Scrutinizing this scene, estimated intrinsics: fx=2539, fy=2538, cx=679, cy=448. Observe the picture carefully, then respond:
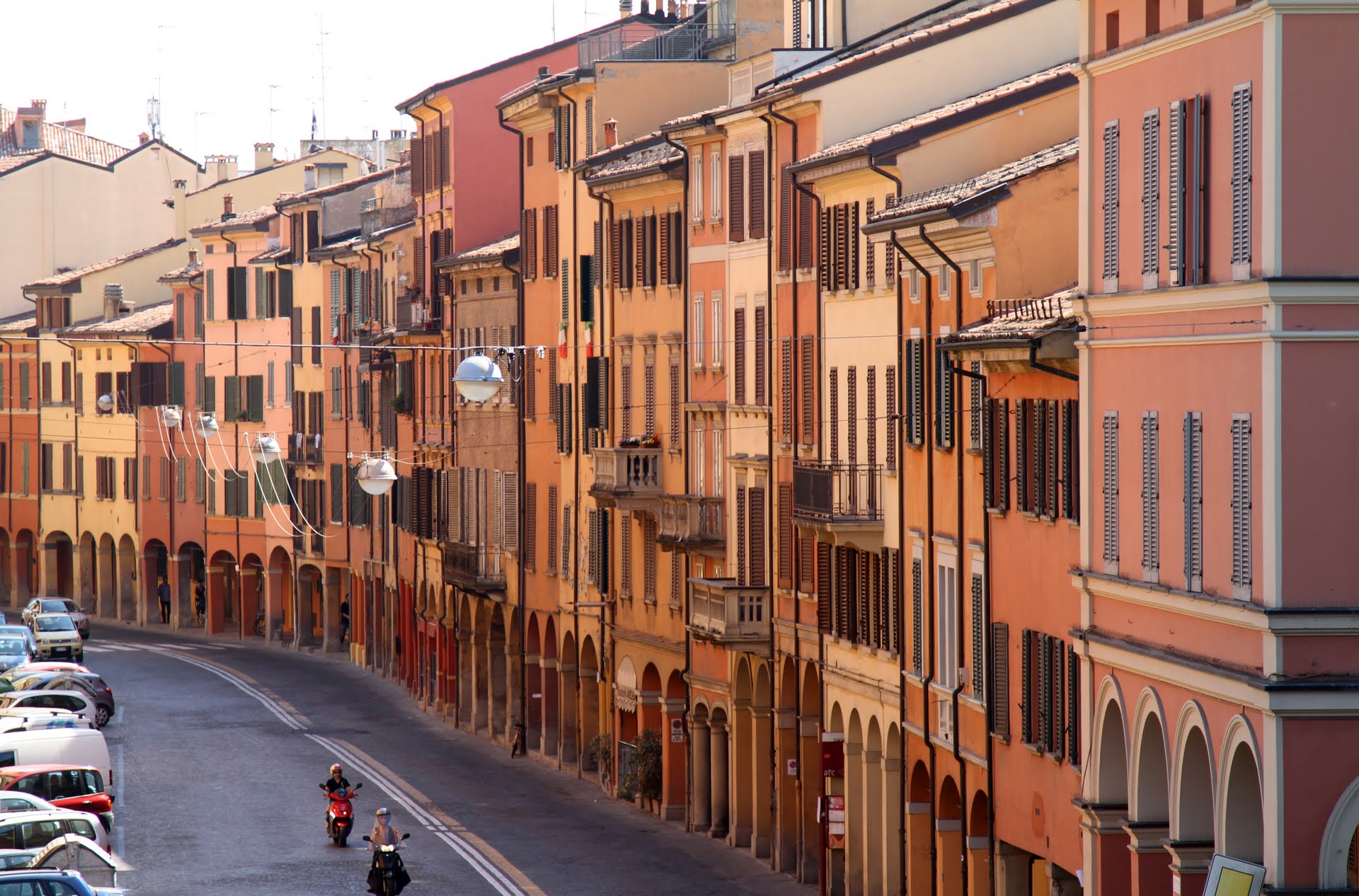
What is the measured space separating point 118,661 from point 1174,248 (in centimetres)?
6347

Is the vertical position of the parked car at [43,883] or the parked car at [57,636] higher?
the parked car at [43,883]

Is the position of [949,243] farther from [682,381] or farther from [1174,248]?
[682,381]

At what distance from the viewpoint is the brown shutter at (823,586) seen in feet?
140

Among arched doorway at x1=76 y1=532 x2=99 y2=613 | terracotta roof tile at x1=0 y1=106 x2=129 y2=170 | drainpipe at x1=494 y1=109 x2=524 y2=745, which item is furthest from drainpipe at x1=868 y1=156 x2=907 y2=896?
terracotta roof tile at x1=0 y1=106 x2=129 y2=170

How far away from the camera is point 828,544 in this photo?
4288cm

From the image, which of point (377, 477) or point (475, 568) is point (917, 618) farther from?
point (475, 568)

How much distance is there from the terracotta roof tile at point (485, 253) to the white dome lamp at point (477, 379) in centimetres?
2980

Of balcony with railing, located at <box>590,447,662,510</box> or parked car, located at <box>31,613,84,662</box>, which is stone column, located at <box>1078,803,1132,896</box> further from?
parked car, located at <box>31,613,84,662</box>

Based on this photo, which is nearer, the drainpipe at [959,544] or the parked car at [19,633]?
the drainpipe at [959,544]

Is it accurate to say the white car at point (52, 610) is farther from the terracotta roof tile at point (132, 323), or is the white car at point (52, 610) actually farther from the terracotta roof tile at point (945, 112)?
the terracotta roof tile at point (945, 112)

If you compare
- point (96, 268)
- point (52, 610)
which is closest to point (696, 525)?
point (52, 610)

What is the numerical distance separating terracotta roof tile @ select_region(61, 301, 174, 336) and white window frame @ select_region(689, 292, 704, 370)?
52.0 meters

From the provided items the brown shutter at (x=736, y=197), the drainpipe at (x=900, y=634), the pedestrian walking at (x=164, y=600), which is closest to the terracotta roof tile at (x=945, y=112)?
the drainpipe at (x=900, y=634)

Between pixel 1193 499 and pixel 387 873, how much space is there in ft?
61.8
